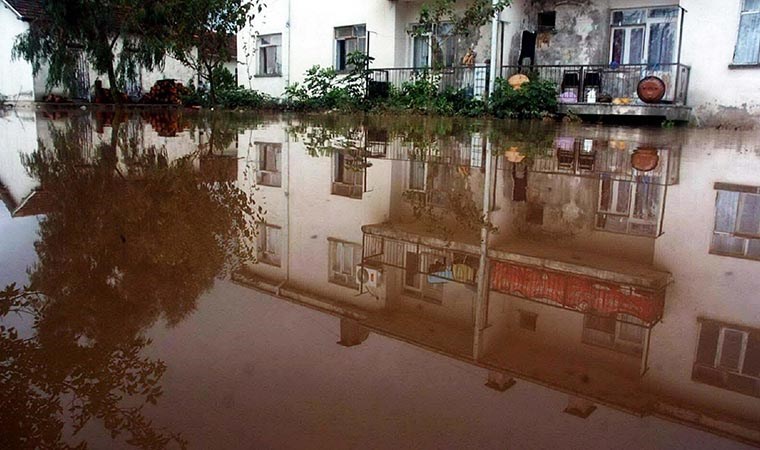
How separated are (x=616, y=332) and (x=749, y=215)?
1.92 metres

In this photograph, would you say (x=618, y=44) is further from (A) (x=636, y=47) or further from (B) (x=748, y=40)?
(B) (x=748, y=40)

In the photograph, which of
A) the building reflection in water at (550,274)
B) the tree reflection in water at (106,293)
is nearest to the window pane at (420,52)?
the building reflection in water at (550,274)

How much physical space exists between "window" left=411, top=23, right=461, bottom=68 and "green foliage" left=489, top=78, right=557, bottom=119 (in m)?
2.53

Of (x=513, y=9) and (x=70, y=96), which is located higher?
(x=513, y=9)

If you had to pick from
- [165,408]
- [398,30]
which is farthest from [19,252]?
[398,30]

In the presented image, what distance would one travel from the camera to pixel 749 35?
1184 centimetres

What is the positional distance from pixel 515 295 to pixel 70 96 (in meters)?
19.4

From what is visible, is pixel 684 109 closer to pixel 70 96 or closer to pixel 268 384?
pixel 268 384

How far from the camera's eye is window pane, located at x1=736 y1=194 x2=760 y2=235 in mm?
2605

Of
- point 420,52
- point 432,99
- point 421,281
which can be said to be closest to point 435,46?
point 420,52

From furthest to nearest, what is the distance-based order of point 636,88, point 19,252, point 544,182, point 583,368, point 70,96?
point 70,96, point 636,88, point 544,182, point 19,252, point 583,368

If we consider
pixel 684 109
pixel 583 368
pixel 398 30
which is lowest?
pixel 583 368

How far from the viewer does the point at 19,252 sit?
187cm

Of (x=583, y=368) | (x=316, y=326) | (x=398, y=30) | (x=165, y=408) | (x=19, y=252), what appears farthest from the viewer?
(x=398, y=30)
